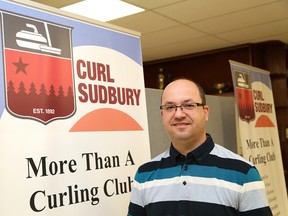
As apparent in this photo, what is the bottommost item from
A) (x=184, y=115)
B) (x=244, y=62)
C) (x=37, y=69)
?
(x=184, y=115)

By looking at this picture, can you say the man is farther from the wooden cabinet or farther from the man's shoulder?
the wooden cabinet

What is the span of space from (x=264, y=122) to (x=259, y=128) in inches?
5.9

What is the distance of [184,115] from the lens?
1.50 metres

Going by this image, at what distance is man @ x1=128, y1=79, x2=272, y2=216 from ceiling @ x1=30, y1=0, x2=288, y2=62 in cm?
181

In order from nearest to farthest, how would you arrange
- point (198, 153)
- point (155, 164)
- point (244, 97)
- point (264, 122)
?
point (198, 153) → point (155, 164) → point (244, 97) → point (264, 122)

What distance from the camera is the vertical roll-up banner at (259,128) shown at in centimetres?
345

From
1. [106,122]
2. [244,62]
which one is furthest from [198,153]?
[244,62]

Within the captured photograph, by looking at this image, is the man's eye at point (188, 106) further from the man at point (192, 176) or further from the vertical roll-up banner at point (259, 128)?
the vertical roll-up banner at point (259, 128)

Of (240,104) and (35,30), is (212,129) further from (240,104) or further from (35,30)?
(35,30)

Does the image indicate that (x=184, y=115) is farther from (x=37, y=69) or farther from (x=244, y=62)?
(x=244, y=62)

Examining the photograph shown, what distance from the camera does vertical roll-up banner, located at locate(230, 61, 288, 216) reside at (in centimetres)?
345

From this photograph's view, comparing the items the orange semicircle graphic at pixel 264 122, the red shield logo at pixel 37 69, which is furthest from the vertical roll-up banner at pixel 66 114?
the orange semicircle graphic at pixel 264 122

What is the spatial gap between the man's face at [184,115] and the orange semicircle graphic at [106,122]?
39cm

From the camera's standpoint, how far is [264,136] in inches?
150
